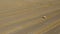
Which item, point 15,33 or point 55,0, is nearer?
point 15,33

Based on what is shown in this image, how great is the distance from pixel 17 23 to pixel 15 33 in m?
0.04

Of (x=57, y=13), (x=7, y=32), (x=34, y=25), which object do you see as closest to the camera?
(x=7, y=32)

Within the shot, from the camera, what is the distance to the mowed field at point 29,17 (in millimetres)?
442

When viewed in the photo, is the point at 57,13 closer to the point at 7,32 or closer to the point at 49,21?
the point at 49,21

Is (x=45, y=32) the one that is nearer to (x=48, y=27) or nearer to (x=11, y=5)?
(x=48, y=27)

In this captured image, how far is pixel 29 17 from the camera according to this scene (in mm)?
530

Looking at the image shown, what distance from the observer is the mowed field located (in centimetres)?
44

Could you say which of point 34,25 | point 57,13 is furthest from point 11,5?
point 57,13

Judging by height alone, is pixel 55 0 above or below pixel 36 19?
above

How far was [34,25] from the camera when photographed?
0.54 metres

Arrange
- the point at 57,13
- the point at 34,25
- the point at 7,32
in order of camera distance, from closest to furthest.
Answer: the point at 7,32
the point at 34,25
the point at 57,13

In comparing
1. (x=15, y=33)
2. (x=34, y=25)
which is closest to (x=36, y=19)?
(x=34, y=25)

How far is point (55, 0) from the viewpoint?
2.30 feet

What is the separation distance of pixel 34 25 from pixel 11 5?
15cm
